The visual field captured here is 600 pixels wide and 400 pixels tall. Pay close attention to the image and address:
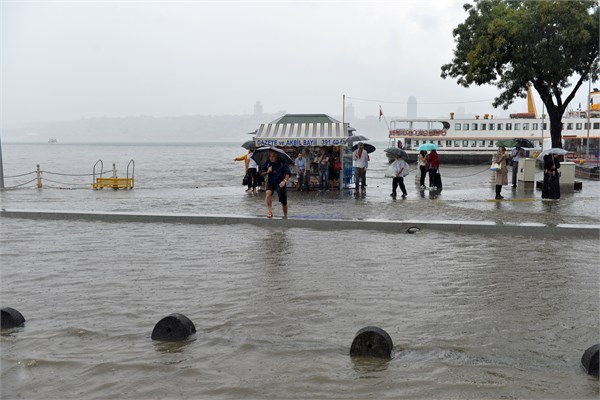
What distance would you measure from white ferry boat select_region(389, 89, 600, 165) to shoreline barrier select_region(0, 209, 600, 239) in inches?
1878

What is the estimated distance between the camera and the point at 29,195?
24562 mm

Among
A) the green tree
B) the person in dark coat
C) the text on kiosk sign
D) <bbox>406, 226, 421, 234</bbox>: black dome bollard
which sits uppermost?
the green tree

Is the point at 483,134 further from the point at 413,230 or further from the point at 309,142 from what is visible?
the point at 413,230

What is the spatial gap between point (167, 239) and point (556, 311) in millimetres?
7165

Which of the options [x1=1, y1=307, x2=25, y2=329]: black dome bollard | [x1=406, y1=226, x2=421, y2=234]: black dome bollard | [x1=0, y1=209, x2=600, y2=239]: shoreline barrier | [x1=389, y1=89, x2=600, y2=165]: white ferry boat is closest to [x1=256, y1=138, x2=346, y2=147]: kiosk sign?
[x1=0, y1=209, x2=600, y2=239]: shoreline barrier

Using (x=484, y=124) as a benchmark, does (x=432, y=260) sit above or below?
below

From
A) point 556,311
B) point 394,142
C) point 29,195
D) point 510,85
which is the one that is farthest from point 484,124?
point 556,311

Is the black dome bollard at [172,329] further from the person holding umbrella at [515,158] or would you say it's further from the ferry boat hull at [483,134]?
the ferry boat hull at [483,134]

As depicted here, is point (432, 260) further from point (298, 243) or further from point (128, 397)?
point (128, 397)

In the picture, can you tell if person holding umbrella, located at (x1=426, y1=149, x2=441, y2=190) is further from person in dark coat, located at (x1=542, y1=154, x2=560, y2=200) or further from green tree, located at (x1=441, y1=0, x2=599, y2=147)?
green tree, located at (x1=441, y1=0, x2=599, y2=147)

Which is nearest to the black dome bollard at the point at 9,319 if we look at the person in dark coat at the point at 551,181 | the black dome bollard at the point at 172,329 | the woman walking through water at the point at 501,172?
the black dome bollard at the point at 172,329

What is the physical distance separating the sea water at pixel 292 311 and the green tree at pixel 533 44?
16.7 meters

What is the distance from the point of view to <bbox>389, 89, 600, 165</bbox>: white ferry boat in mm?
60625

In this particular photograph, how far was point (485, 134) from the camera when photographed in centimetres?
6375
